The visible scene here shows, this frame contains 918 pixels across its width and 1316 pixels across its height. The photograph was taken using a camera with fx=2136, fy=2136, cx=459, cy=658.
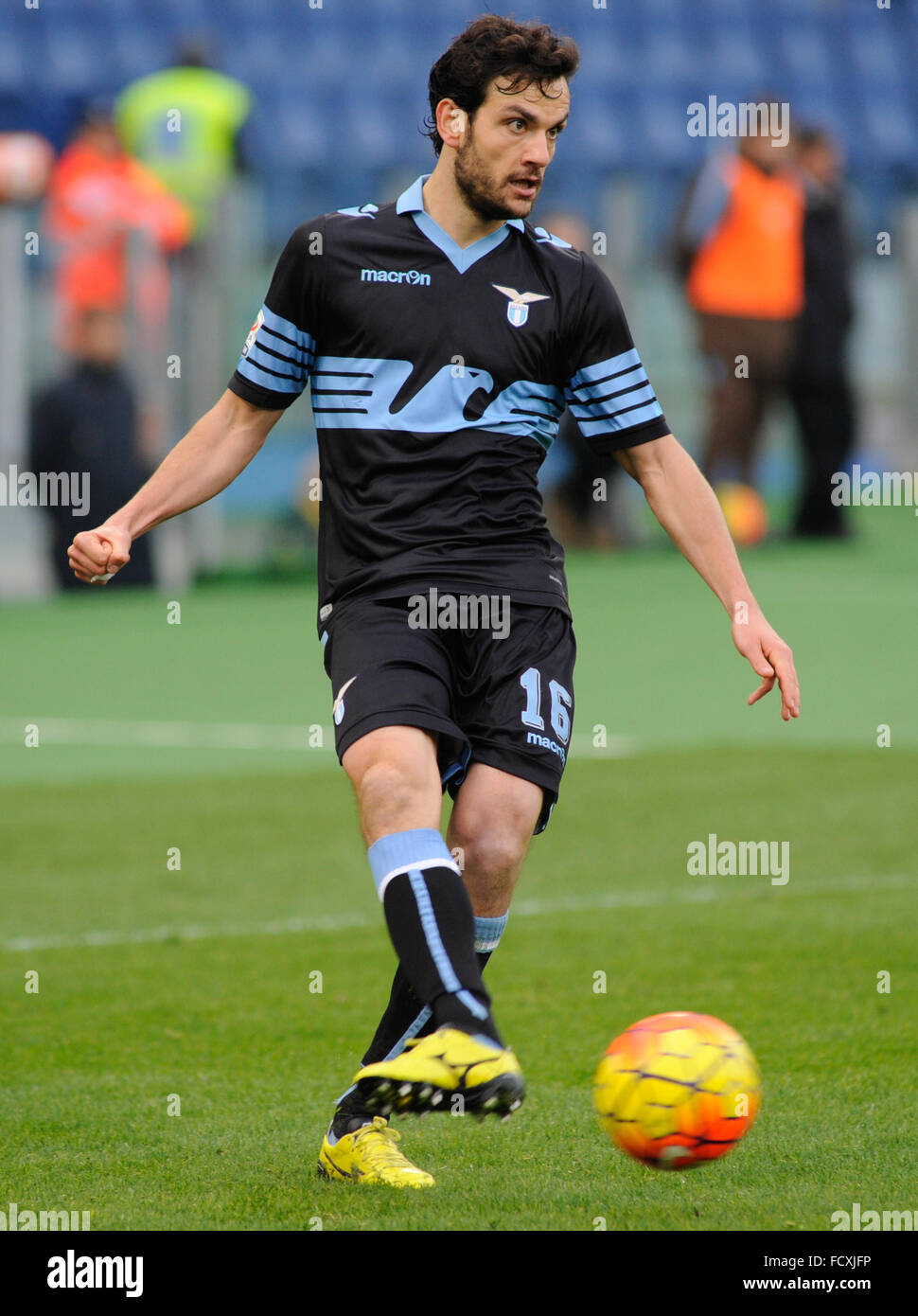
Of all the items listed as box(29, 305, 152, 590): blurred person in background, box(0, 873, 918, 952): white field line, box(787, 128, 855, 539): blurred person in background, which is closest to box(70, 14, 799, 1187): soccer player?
box(0, 873, 918, 952): white field line

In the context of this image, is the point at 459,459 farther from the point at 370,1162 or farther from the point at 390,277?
the point at 370,1162

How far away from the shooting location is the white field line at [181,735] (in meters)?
11.5

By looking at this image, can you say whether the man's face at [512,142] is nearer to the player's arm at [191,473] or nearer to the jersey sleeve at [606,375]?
the jersey sleeve at [606,375]

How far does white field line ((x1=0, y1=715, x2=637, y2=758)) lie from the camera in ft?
37.8

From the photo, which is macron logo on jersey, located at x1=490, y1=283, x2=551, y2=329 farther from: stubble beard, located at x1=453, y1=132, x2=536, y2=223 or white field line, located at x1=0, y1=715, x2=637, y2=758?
white field line, located at x1=0, y1=715, x2=637, y2=758

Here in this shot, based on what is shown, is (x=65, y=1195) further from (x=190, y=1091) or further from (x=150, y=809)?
(x=150, y=809)

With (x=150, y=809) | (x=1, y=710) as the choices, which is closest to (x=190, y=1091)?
(x=150, y=809)

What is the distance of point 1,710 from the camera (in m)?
12.5

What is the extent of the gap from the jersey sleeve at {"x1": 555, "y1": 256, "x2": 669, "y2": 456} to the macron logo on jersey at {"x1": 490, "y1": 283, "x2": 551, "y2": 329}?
99 mm

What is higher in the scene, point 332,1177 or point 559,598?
point 559,598

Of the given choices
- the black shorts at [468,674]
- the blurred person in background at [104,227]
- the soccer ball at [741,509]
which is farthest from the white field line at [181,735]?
the soccer ball at [741,509]

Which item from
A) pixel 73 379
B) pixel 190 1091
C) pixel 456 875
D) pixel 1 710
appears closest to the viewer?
pixel 456 875
